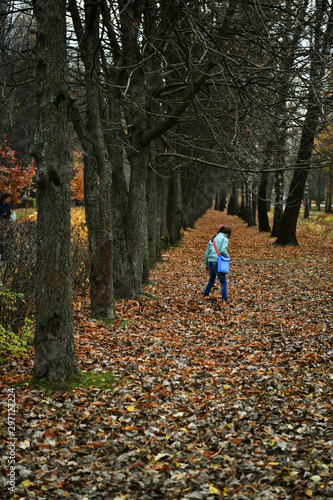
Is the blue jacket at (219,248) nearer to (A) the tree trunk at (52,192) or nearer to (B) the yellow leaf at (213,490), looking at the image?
(A) the tree trunk at (52,192)

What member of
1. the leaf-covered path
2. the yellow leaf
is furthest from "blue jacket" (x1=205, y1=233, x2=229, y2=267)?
the yellow leaf

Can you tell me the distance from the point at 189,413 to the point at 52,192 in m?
3.12

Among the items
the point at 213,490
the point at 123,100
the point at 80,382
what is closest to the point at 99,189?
the point at 123,100

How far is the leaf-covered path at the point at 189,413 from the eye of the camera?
152 inches

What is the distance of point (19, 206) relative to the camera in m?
39.8

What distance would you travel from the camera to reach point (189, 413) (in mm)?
5211

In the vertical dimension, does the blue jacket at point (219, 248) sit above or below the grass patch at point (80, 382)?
above

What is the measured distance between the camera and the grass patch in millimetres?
5352

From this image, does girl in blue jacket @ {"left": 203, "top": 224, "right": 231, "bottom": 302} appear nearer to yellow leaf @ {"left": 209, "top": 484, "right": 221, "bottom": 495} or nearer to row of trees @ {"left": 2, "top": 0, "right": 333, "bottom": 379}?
row of trees @ {"left": 2, "top": 0, "right": 333, "bottom": 379}

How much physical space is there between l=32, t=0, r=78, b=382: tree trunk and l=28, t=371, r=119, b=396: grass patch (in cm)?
9

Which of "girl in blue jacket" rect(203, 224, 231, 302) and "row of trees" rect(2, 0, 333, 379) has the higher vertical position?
"row of trees" rect(2, 0, 333, 379)

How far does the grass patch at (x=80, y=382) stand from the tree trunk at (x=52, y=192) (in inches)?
3.4

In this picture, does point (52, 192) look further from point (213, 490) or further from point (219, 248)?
point (219, 248)

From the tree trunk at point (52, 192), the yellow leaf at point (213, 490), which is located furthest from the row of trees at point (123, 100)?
the yellow leaf at point (213, 490)
